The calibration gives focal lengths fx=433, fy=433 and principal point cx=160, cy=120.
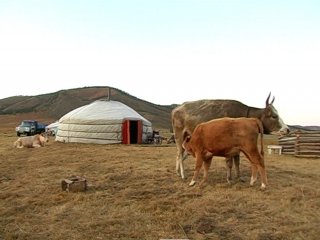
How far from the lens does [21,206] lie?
7922 mm

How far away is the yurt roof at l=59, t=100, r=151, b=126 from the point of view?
97.3ft

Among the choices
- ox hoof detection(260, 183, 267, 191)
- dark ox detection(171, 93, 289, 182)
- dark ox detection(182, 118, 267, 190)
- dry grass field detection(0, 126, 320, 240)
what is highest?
dark ox detection(171, 93, 289, 182)

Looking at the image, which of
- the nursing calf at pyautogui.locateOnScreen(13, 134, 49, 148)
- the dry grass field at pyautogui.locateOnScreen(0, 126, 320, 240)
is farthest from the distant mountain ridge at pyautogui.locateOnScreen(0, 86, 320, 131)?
the dry grass field at pyautogui.locateOnScreen(0, 126, 320, 240)

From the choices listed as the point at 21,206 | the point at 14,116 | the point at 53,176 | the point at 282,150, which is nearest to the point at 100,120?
the point at 282,150

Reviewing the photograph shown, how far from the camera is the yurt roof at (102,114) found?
97.3ft

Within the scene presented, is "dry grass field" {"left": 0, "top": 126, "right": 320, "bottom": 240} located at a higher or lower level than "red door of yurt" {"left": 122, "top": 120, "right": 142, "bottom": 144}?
lower

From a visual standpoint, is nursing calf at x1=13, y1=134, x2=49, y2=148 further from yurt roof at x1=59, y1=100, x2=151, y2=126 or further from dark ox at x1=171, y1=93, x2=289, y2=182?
dark ox at x1=171, y1=93, x2=289, y2=182

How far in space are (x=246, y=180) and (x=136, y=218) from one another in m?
4.53

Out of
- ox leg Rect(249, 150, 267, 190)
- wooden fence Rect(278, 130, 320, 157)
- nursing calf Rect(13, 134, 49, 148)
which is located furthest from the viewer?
nursing calf Rect(13, 134, 49, 148)

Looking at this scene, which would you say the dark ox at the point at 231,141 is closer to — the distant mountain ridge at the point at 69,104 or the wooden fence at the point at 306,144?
the wooden fence at the point at 306,144

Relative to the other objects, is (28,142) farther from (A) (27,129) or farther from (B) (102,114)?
(A) (27,129)

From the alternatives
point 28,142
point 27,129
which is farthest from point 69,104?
point 28,142

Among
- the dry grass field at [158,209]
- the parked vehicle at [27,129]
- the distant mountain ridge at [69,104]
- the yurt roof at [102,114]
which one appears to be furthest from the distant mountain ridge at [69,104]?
the dry grass field at [158,209]

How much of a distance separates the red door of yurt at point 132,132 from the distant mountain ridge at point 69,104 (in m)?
79.4
